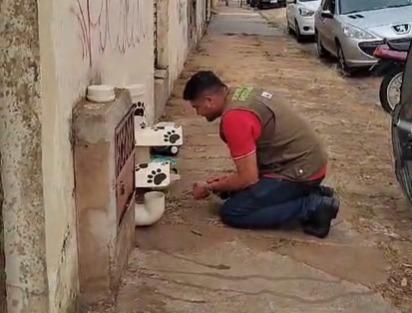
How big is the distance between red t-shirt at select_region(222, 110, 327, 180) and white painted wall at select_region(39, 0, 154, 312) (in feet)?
2.89

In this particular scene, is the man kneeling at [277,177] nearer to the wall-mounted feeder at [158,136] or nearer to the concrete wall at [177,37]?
the wall-mounted feeder at [158,136]

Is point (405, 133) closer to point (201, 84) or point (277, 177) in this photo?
point (277, 177)

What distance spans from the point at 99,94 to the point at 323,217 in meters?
2.07

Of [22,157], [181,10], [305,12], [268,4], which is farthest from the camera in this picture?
[268,4]

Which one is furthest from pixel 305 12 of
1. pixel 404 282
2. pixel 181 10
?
pixel 404 282

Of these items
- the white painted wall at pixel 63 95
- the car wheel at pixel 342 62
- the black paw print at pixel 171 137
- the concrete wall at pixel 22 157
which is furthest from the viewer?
the car wheel at pixel 342 62

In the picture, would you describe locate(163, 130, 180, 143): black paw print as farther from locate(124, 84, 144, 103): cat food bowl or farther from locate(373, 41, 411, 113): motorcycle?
locate(373, 41, 411, 113): motorcycle

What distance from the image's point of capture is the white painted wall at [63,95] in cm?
386

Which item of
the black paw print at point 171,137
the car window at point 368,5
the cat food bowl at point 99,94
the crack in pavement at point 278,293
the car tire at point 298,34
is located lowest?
the car tire at point 298,34

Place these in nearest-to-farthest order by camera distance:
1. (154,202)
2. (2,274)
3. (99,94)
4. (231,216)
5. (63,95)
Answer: (2,274)
(63,95)
(99,94)
(154,202)
(231,216)

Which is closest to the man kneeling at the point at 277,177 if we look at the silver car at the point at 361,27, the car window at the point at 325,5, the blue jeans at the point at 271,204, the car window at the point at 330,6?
the blue jeans at the point at 271,204

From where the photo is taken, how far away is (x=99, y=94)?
477cm

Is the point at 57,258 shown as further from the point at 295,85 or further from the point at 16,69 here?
the point at 295,85

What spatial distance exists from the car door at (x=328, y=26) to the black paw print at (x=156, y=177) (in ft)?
33.7
